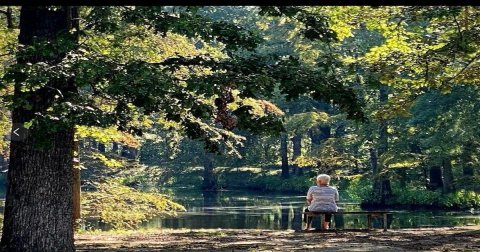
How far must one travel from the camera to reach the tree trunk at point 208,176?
56.6 metres

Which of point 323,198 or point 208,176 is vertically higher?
point 208,176

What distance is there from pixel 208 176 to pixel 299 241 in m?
44.5

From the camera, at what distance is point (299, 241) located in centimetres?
1289

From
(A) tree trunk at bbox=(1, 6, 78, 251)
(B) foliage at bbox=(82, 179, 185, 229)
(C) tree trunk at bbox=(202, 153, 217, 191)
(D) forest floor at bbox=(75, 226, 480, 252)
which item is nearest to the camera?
(A) tree trunk at bbox=(1, 6, 78, 251)

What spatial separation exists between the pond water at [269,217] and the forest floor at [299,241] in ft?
32.1

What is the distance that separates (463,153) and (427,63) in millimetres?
19790

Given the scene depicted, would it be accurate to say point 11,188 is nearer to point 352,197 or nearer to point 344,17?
point 344,17

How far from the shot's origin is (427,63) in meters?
13.4

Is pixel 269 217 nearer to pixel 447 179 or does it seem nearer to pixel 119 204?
pixel 447 179

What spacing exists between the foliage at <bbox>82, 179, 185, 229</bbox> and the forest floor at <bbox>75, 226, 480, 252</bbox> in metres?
3.48

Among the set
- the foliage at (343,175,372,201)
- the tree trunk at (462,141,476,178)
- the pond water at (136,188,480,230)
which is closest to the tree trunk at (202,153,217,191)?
the pond water at (136,188,480,230)

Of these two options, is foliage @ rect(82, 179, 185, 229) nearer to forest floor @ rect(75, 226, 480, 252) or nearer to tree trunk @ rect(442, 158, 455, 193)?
forest floor @ rect(75, 226, 480, 252)

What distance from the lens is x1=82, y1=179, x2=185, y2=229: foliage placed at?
1897 centimetres

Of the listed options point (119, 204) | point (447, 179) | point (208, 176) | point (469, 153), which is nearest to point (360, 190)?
point (447, 179)
